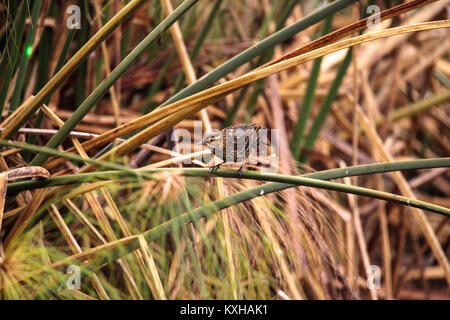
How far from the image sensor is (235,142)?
63 cm

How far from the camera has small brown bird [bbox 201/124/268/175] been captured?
623 mm

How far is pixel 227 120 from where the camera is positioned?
1.14 meters

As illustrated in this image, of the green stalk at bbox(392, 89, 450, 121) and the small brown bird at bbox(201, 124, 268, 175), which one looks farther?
the green stalk at bbox(392, 89, 450, 121)

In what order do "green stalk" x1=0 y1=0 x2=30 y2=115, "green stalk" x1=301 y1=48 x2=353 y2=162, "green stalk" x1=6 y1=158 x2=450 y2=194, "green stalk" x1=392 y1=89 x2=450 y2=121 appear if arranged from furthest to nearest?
"green stalk" x1=392 y1=89 x2=450 y2=121, "green stalk" x1=301 y1=48 x2=353 y2=162, "green stalk" x1=0 y1=0 x2=30 y2=115, "green stalk" x1=6 y1=158 x2=450 y2=194

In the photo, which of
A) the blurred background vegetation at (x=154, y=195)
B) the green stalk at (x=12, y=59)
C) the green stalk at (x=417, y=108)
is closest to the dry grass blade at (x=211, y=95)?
the blurred background vegetation at (x=154, y=195)

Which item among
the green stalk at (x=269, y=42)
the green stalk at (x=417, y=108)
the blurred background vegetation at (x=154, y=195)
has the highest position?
the green stalk at (x=417, y=108)

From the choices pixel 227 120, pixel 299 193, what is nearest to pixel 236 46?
pixel 227 120

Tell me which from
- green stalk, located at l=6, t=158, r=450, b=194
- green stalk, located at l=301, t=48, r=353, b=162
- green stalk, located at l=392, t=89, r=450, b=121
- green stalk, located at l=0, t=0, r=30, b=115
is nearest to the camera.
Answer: green stalk, located at l=6, t=158, r=450, b=194

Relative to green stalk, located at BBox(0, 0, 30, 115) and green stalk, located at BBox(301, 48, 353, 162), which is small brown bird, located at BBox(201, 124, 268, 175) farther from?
green stalk, located at BBox(301, 48, 353, 162)

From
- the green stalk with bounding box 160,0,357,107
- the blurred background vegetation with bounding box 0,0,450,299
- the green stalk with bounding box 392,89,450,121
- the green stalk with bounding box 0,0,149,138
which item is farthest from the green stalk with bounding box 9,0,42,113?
the green stalk with bounding box 392,89,450,121

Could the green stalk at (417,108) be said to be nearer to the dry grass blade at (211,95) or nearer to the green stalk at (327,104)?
the green stalk at (327,104)

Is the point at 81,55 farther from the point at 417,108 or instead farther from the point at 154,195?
the point at 417,108

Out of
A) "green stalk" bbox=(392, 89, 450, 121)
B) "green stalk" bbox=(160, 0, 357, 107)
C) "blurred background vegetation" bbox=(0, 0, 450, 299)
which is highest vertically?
"green stalk" bbox=(392, 89, 450, 121)

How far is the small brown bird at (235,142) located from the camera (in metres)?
0.62
